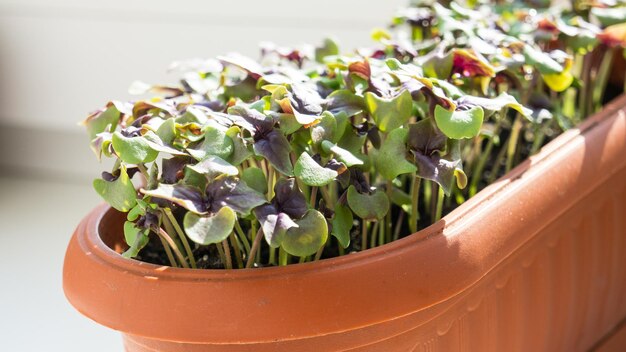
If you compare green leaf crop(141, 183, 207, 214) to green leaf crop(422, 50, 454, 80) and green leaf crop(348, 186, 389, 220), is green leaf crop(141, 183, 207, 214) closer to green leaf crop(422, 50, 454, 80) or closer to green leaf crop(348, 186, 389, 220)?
green leaf crop(348, 186, 389, 220)

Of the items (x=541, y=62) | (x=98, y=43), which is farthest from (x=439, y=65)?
(x=98, y=43)

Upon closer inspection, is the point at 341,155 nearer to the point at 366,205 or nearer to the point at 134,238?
the point at 366,205

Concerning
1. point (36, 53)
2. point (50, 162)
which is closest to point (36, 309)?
point (50, 162)

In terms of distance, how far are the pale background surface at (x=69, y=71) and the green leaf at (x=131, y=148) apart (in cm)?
120

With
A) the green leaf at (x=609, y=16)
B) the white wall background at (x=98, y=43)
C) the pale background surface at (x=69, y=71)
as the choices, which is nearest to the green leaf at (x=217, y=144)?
the green leaf at (x=609, y=16)

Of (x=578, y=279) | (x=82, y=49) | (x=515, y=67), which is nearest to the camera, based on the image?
(x=515, y=67)

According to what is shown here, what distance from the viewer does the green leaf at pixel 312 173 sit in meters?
0.77

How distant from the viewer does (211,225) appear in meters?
0.73

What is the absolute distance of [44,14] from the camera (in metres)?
2.69

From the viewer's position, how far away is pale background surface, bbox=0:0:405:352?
2.19 meters

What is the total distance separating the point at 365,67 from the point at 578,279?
1.55 feet

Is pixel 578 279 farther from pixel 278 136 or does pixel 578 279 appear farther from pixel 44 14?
pixel 44 14

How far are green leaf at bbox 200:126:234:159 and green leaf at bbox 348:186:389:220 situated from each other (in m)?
0.13

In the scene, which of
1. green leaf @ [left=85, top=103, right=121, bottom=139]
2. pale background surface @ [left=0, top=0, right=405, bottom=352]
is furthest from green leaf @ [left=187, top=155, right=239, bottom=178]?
pale background surface @ [left=0, top=0, right=405, bottom=352]
